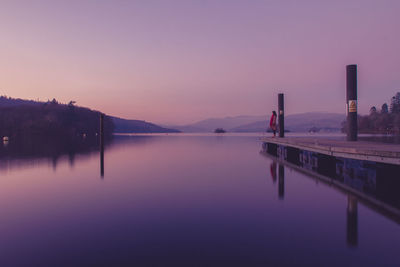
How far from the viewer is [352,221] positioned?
7453 mm

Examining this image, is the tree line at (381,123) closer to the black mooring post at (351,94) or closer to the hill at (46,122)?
the black mooring post at (351,94)

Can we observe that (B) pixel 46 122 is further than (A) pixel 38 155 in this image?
Yes

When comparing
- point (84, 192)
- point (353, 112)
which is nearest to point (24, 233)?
point (84, 192)

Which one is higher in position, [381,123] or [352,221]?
[381,123]

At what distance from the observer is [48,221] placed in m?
7.72

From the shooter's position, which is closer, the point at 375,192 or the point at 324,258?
the point at 324,258

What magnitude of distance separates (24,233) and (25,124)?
12505 centimetres

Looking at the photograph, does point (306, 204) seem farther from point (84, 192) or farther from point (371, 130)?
point (371, 130)

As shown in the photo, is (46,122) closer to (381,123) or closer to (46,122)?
(46,122)

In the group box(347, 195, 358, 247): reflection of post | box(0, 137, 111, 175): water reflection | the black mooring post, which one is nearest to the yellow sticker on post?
the black mooring post

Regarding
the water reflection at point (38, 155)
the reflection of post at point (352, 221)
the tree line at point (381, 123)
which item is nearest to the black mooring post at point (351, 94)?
the reflection of post at point (352, 221)

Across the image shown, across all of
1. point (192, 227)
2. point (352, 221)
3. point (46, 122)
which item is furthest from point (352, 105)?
point (46, 122)

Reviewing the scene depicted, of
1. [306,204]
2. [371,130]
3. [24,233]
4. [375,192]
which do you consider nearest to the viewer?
[24,233]

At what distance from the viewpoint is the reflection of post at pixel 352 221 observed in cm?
606
